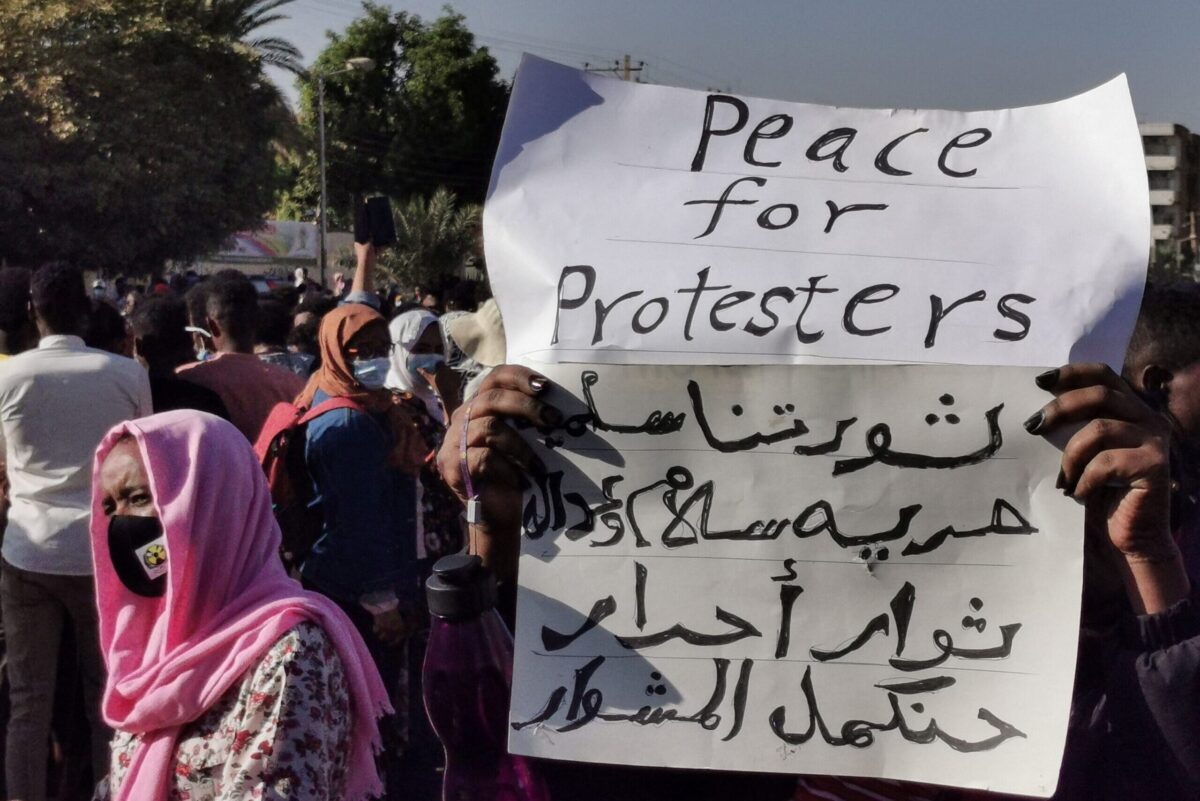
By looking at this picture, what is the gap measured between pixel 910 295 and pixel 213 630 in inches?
49.6

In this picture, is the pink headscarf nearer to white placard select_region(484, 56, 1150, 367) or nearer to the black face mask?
the black face mask

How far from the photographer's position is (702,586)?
1.61m

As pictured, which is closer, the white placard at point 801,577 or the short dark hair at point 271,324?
the white placard at point 801,577

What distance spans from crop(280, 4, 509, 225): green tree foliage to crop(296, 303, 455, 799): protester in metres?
42.2

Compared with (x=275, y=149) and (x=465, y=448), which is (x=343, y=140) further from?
(x=465, y=448)

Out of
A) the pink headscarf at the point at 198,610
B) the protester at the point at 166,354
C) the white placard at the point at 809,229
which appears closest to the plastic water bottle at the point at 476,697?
the white placard at the point at 809,229

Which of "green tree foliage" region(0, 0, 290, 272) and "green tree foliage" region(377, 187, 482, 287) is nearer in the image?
"green tree foliage" region(377, 187, 482, 287)

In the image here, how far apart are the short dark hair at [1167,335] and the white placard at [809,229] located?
982 mm

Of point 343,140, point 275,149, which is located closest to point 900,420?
point 275,149

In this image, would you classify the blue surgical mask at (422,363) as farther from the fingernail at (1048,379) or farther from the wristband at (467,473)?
the fingernail at (1048,379)

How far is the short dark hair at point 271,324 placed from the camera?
21.4ft

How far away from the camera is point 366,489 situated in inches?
182

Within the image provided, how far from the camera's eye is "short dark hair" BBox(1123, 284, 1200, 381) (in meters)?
2.52

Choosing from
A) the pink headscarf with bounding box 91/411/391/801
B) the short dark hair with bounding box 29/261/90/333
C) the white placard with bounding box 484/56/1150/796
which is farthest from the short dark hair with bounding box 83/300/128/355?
the white placard with bounding box 484/56/1150/796
